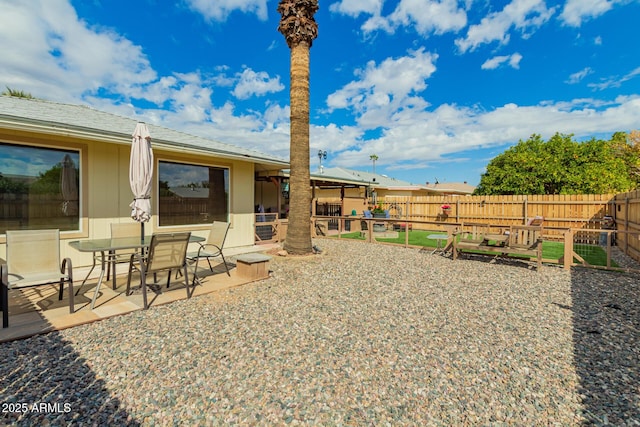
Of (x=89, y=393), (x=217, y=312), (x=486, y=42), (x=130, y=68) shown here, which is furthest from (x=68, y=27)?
(x=486, y=42)

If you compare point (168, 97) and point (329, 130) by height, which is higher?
point (329, 130)

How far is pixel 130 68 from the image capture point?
52.0 feet

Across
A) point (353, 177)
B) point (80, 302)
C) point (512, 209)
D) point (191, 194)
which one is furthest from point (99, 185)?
point (353, 177)

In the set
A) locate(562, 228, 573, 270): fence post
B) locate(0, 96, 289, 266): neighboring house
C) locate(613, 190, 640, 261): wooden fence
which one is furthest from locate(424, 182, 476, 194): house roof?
locate(0, 96, 289, 266): neighboring house

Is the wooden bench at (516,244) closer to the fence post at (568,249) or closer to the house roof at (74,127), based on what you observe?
the fence post at (568,249)

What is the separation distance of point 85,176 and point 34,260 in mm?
2867

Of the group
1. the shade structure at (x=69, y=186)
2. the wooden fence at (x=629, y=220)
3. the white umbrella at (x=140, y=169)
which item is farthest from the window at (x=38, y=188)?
the wooden fence at (x=629, y=220)

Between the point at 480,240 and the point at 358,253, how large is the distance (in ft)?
11.4

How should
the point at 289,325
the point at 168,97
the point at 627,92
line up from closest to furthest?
the point at 289,325
the point at 627,92
the point at 168,97

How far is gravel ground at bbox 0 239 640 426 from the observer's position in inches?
87.6

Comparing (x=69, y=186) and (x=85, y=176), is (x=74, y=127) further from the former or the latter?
(x=69, y=186)

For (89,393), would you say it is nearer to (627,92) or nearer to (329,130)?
(627,92)

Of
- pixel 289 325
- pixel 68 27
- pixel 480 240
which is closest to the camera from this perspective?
pixel 289 325

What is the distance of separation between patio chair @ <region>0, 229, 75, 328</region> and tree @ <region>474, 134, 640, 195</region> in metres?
20.1
